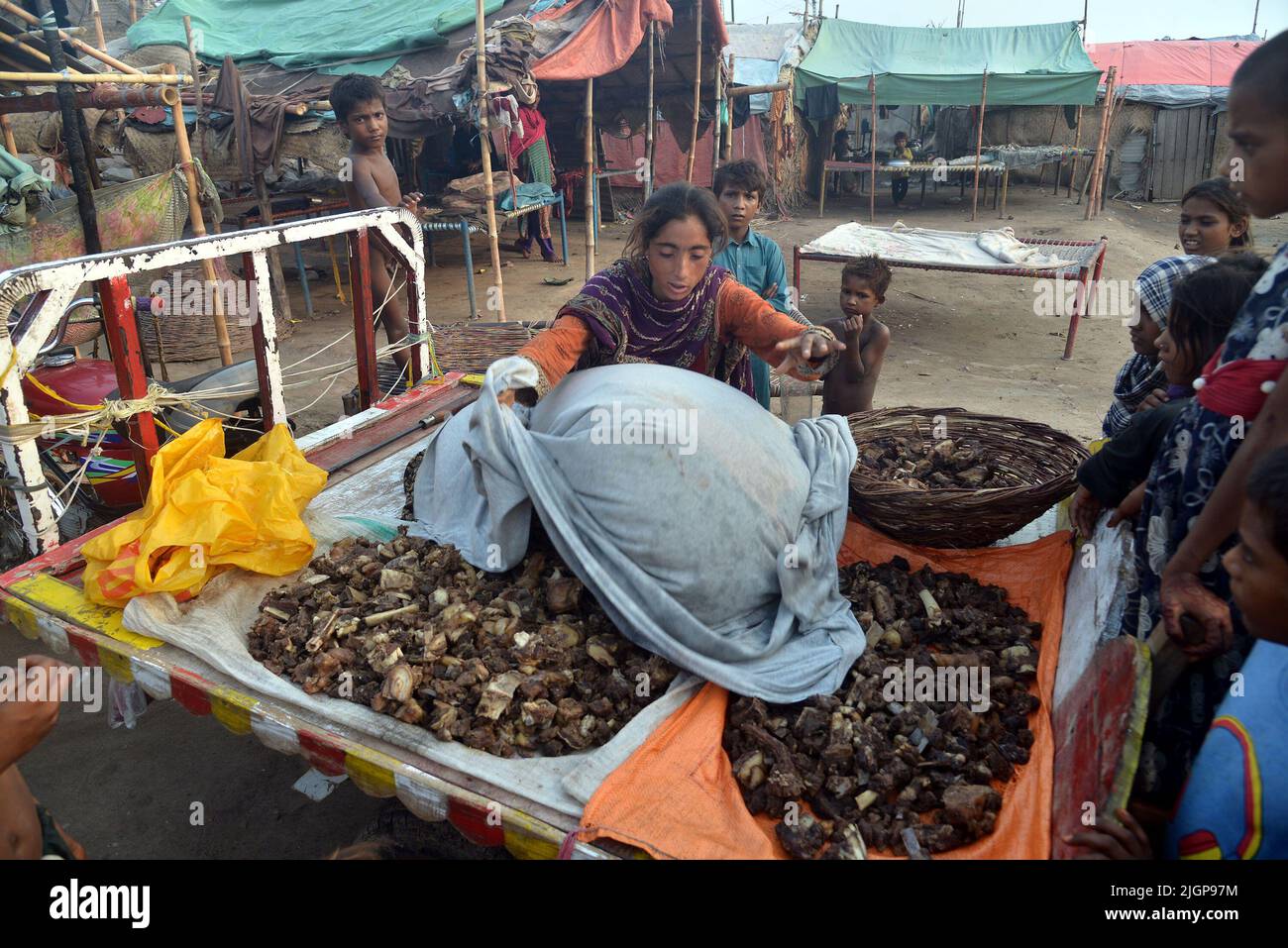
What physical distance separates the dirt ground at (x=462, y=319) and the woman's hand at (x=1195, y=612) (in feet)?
5.88

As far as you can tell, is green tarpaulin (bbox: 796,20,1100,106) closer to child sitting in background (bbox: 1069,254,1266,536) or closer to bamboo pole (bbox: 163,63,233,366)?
bamboo pole (bbox: 163,63,233,366)

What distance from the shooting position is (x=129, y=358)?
2.64 m

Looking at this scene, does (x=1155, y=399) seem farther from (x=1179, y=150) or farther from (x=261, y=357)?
(x=1179, y=150)

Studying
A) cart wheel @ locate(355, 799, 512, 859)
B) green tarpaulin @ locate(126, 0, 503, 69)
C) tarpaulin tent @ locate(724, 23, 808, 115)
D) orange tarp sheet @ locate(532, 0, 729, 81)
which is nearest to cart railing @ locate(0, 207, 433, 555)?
cart wheel @ locate(355, 799, 512, 859)

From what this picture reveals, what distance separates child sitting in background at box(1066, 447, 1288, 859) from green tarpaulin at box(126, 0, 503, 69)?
9.32m

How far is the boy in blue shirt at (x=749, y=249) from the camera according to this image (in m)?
3.92

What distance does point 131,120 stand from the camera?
8039 millimetres

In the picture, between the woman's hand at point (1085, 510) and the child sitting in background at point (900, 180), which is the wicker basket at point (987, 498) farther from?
the child sitting in background at point (900, 180)

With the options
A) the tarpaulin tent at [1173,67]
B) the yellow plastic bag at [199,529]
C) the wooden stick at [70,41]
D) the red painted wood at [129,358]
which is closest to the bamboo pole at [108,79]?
the wooden stick at [70,41]

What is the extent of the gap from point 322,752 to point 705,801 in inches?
35.2

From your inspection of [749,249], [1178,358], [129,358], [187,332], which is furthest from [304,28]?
[1178,358]
